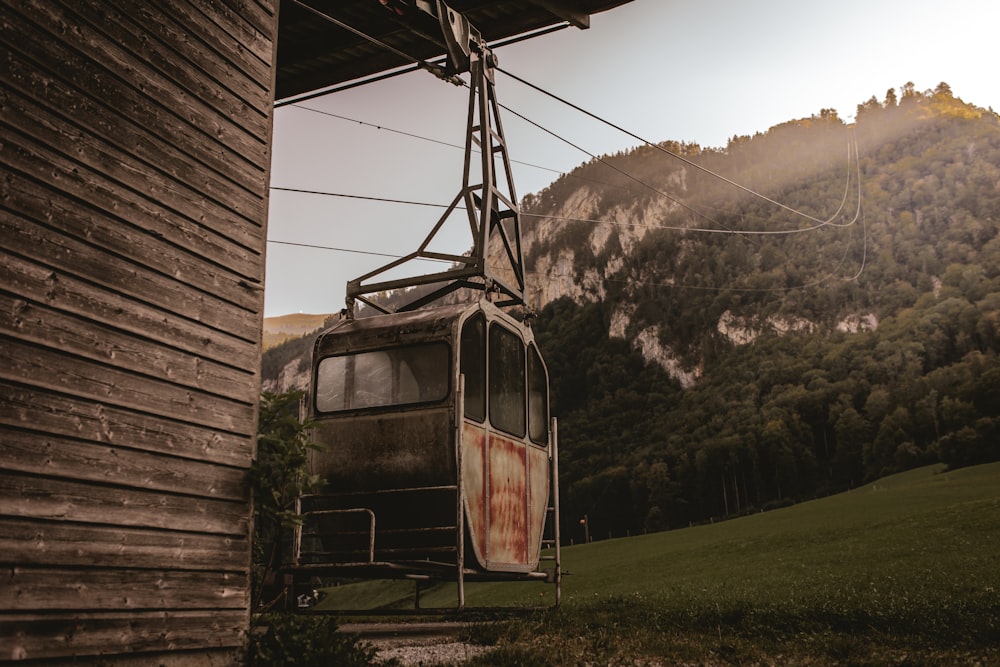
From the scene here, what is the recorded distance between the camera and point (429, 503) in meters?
8.38

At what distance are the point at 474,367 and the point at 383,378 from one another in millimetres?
1032

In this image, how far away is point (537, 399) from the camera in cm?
1041

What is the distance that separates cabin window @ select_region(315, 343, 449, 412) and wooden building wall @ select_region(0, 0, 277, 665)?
321 cm

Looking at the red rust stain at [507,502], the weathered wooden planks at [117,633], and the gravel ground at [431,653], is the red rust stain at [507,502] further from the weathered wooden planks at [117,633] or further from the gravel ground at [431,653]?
the weathered wooden planks at [117,633]

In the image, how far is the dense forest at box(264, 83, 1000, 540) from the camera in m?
96.3

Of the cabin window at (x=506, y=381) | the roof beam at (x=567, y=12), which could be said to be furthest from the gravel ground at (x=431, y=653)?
the roof beam at (x=567, y=12)

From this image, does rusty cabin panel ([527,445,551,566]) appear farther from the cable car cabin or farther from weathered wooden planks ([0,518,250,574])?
weathered wooden planks ([0,518,250,574])

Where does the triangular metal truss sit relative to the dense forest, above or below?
below

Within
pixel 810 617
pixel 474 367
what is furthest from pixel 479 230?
pixel 810 617

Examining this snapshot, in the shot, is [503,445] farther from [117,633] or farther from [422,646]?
[117,633]

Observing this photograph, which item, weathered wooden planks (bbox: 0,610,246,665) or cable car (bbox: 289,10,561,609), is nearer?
weathered wooden planks (bbox: 0,610,246,665)

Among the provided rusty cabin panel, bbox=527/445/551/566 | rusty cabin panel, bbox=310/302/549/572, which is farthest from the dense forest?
rusty cabin panel, bbox=310/302/549/572

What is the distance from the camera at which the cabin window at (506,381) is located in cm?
922

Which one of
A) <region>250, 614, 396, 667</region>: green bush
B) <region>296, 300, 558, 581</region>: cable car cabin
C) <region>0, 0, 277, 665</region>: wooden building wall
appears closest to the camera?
<region>0, 0, 277, 665</region>: wooden building wall
